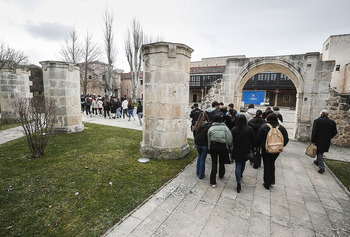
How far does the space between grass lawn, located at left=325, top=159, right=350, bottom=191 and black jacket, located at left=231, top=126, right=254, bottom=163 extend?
2.64 meters

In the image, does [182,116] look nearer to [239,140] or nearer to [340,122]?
[239,140]

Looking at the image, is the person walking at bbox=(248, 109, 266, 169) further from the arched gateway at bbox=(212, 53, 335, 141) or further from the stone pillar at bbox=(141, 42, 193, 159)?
the arched gateway at bbox=(212, 53, 335, 141)

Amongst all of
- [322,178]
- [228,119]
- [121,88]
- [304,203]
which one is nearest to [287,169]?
[322,178]

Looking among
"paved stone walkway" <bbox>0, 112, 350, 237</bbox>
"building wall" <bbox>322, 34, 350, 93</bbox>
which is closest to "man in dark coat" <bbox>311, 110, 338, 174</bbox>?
"paved stone walkway" <bbox>0, 112, 350, 237</bbox>

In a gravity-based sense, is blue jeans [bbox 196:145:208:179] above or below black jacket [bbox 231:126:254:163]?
below

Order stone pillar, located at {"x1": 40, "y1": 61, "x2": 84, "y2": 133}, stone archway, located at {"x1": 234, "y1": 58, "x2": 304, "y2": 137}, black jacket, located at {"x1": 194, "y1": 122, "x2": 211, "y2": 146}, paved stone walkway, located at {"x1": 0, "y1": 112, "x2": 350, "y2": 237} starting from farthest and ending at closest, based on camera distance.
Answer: stone archway, located at {"x1": 234, "y1": 58, "x2": 304, "y2": 137} < stone pillar, located at {"x1": 40, "y1": 61, "x2": 84, "y2": 133} < black jacket, located at {"x1": 194, "y1": 122, "x2": 211, "y2": 146} < paved stone walkway, located at {"x1": 0, "y1": 112, "x2": 350, "y2": 237}

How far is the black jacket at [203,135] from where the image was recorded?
3.93 m

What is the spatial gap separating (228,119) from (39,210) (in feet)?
15.7

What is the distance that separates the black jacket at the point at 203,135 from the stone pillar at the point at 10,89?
1212 centimetres

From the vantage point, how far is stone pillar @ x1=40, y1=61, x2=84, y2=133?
24.3ft

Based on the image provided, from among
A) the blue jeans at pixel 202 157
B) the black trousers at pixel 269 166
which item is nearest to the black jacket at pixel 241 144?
the black trousers at pixel 269 166

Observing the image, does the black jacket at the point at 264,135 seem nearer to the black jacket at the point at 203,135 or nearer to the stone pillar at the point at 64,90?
the black jacket at the point at 203,135

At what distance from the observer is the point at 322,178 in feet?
14.2

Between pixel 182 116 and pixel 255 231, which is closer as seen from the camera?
pixel 255 231
